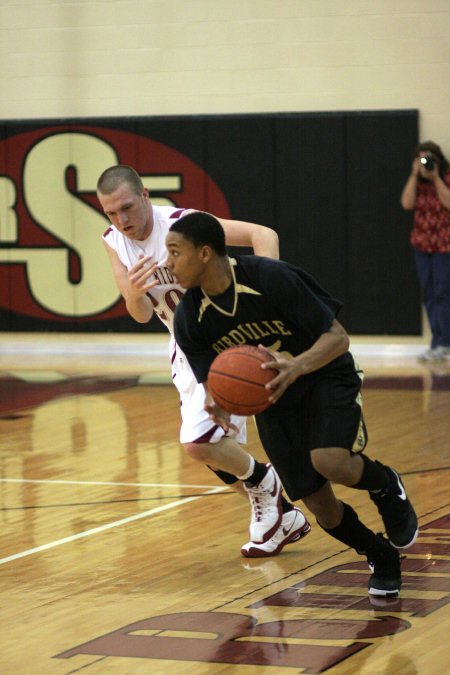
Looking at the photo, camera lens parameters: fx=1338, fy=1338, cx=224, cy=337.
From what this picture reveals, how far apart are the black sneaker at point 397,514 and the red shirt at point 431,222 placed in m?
7.68

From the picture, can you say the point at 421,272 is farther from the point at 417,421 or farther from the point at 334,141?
the point at 417,421

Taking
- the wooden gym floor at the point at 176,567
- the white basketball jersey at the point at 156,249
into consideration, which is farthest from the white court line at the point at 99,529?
the white basketball jersey at the point at 156,249

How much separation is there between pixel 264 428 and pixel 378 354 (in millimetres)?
8198

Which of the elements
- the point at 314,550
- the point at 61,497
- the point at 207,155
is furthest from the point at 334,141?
the point at 314,550

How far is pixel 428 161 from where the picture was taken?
1212 cm

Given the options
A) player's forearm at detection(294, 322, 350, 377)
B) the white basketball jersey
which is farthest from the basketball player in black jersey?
the white basketball jersey

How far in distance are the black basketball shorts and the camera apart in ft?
25.1

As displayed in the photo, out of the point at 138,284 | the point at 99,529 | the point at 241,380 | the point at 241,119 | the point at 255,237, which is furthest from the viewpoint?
the point at 241,119

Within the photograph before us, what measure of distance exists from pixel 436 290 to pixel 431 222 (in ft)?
2.07

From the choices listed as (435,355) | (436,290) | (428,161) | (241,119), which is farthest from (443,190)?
(241,119)

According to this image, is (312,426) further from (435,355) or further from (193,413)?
(435,355)

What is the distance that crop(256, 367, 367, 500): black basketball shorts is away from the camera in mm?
4621

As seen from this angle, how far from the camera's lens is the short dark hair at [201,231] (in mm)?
4523

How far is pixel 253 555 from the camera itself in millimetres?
5645
